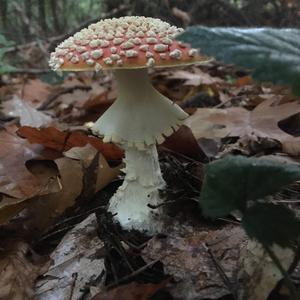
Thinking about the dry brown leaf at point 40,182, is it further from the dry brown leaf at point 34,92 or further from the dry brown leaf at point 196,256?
the dry brown leaf at point 34,92

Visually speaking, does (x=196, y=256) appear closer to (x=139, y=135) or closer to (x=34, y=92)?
(x=139, y=135)

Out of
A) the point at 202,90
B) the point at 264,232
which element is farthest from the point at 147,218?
the point at 202,90

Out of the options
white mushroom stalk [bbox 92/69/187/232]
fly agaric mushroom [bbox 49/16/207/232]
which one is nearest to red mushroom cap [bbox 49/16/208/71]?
fly agaric mushroom [bbox 49/16/207/232]

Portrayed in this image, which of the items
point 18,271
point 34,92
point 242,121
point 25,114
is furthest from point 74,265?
point 34,92

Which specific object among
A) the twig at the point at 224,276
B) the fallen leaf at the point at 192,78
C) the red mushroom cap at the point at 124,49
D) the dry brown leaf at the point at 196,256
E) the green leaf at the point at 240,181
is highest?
the red mushroom cap at the point at 124,49

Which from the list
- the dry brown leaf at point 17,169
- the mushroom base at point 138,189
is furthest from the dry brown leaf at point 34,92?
the mushroom base at point 138,189

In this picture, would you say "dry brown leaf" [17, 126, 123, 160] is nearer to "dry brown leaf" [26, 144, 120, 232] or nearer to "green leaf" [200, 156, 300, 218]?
"dry brown leaf" [26, 144, 120, 232]

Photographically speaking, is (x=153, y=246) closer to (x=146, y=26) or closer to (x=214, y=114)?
(x=146, y=26)
